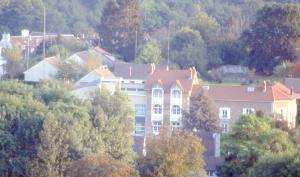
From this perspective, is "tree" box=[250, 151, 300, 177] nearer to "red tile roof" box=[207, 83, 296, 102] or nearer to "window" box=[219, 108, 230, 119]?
"red tile roof" box=[207, 83, 296, 102]

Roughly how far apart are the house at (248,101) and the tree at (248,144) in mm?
5647

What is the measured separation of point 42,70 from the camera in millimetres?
48906

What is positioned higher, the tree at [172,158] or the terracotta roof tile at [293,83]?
the terracotta roof tile at [293,83]

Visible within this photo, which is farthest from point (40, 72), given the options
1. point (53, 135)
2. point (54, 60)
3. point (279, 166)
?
point (279, 166)

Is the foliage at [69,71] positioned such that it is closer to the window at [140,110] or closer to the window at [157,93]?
the window at [140,110]

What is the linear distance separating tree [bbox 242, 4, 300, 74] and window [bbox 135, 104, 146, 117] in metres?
7.04

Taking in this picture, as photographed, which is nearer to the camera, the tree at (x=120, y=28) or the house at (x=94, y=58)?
the house at (x=94, y=58)

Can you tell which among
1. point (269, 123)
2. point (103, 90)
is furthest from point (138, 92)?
point (269, 123)

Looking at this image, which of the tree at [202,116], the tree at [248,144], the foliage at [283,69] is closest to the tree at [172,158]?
the tree at [248,144]

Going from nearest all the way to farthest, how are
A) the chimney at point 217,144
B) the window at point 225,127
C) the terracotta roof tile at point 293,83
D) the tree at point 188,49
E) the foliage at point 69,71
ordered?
the chimney at point 217,144, the window at point 225,127, the terracotta roof tile at point 293,83, the foliage at point 69,71, the tree at point 188,49

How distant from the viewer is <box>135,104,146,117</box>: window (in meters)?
43.5

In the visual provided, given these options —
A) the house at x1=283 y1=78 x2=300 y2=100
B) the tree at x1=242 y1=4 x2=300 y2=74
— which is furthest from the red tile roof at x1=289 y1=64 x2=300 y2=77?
the house at x1=283 y1=78 x2=300 y2=100

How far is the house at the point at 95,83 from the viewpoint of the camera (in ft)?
142

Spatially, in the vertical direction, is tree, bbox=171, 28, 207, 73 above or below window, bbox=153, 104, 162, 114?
above
